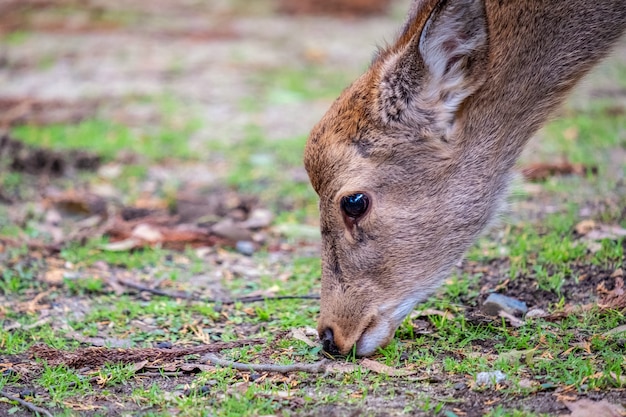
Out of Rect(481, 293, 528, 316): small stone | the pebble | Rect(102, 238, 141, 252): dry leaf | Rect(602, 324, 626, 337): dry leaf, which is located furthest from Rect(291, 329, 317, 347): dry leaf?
Rect(102, 238, 141, 252): dry leaf

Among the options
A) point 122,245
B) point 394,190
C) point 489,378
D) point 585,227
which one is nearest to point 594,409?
point 489,378

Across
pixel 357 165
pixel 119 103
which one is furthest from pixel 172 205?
pixel 119 103

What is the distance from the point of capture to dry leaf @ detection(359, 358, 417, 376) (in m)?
4.16

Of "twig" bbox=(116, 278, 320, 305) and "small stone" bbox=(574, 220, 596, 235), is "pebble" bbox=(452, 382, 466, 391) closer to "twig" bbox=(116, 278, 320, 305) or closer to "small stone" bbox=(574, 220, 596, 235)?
"twig" bbox=(116, 278, 320, 305)

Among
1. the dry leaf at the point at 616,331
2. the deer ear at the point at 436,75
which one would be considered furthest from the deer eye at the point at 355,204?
the dry leaf at the point at 616,331

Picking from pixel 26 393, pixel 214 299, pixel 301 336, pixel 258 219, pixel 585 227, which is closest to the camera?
pixel 26 393

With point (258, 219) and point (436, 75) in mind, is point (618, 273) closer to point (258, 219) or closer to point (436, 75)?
point (436, 75)

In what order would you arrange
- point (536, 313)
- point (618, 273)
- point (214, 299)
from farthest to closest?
point (214, 299) → point (618, 273) → point (536, 313)

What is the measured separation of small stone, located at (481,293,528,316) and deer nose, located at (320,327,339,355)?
99 cm

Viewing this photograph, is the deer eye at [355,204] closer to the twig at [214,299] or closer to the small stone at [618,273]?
the twig at [214,299]

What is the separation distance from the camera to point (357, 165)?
453 cm

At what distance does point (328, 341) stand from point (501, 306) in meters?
1.07

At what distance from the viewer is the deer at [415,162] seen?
4.45 m

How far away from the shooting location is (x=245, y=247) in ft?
21.6
